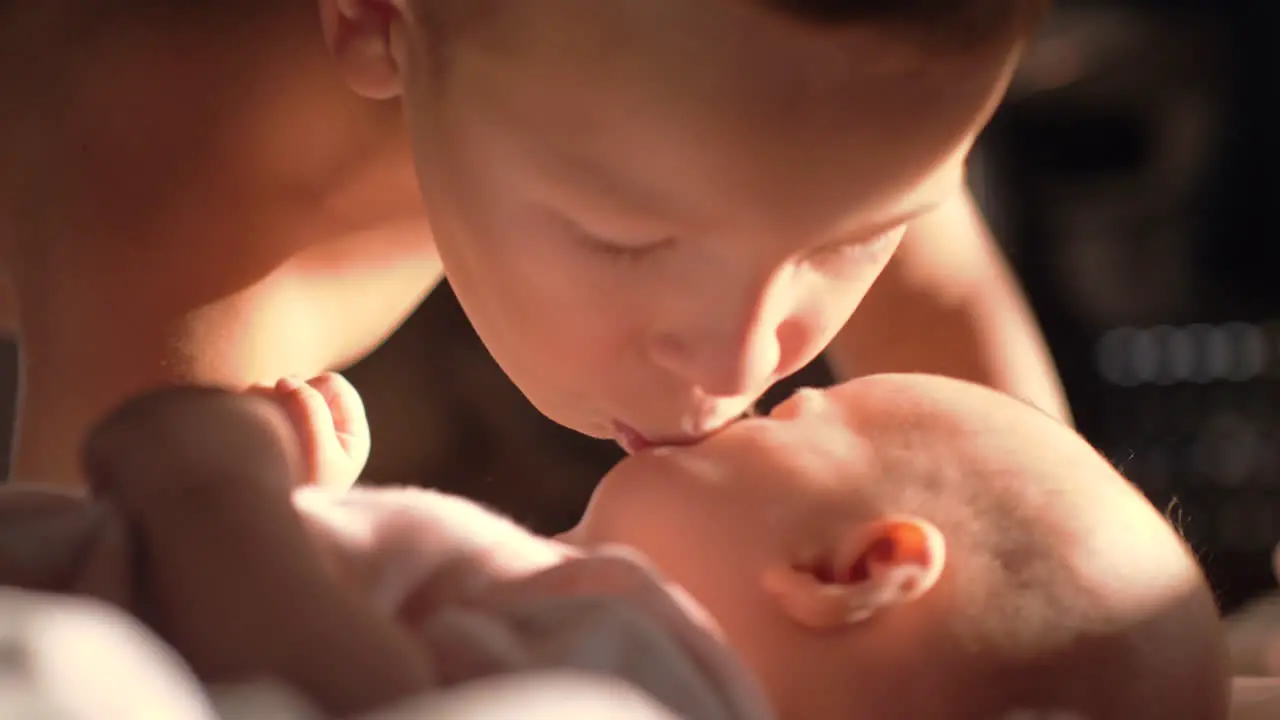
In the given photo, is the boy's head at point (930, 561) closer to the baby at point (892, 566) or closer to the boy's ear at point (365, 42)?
the baby at point (892, 566)

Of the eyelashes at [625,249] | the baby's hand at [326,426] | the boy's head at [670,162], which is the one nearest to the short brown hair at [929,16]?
the boy's head at [670,162]

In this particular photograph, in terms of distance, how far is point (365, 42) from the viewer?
568 mm

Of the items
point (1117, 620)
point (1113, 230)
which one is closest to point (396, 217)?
point (1117, 620)

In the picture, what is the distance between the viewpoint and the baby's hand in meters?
0.55

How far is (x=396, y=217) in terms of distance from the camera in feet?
2.27

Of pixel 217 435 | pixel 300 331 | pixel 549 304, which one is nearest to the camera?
pixel 217 435

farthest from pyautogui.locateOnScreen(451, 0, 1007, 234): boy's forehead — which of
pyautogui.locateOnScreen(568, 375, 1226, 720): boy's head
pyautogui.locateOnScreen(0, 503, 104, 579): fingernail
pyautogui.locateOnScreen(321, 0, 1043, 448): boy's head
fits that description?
pyautogui.locateOnScreen(0, 503, 104, 579): fingernail

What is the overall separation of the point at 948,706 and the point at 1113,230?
98 centimetres

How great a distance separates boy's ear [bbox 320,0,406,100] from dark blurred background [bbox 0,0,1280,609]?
2.56 ft

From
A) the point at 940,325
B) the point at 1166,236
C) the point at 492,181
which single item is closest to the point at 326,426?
the point at 492,181

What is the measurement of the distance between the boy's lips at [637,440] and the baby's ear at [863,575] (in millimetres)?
77

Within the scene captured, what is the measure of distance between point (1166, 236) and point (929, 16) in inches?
39.6

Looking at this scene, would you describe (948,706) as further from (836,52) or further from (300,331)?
(300,331)

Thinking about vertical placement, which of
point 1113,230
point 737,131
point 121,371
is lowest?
point 1113,230
